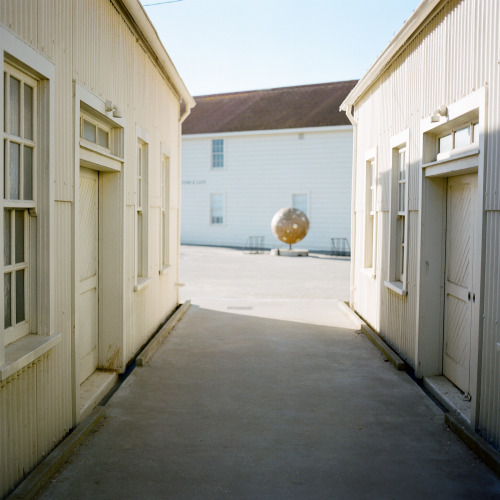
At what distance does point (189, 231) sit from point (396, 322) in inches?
918

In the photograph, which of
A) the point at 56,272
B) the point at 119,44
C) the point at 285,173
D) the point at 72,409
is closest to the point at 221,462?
the point at 72,409

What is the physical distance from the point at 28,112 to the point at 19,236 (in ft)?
2.90

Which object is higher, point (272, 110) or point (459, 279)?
point (272, 110)

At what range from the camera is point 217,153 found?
3005cm

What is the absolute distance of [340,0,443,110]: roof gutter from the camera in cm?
631

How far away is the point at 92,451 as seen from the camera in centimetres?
464

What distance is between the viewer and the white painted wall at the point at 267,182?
27.2 metres

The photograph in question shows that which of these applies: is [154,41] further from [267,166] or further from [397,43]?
[267,166]

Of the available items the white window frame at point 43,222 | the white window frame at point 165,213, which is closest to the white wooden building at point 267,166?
the white window frame at point 165,213

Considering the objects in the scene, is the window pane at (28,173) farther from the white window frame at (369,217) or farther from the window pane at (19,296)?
the white window frame at (369,217)

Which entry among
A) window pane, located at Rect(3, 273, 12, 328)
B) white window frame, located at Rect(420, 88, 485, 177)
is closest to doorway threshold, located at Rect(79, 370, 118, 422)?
window pane, located at Rect(3, 273, 12, 328)

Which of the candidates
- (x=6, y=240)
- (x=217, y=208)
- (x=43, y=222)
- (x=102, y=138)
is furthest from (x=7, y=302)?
(x=217, y=208)

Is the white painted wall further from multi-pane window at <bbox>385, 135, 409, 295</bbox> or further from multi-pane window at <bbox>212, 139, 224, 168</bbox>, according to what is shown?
multi-pane window at <bbox>385, 135, 409, 295</bbox>

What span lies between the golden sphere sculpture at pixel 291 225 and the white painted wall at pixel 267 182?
3.11 metres
